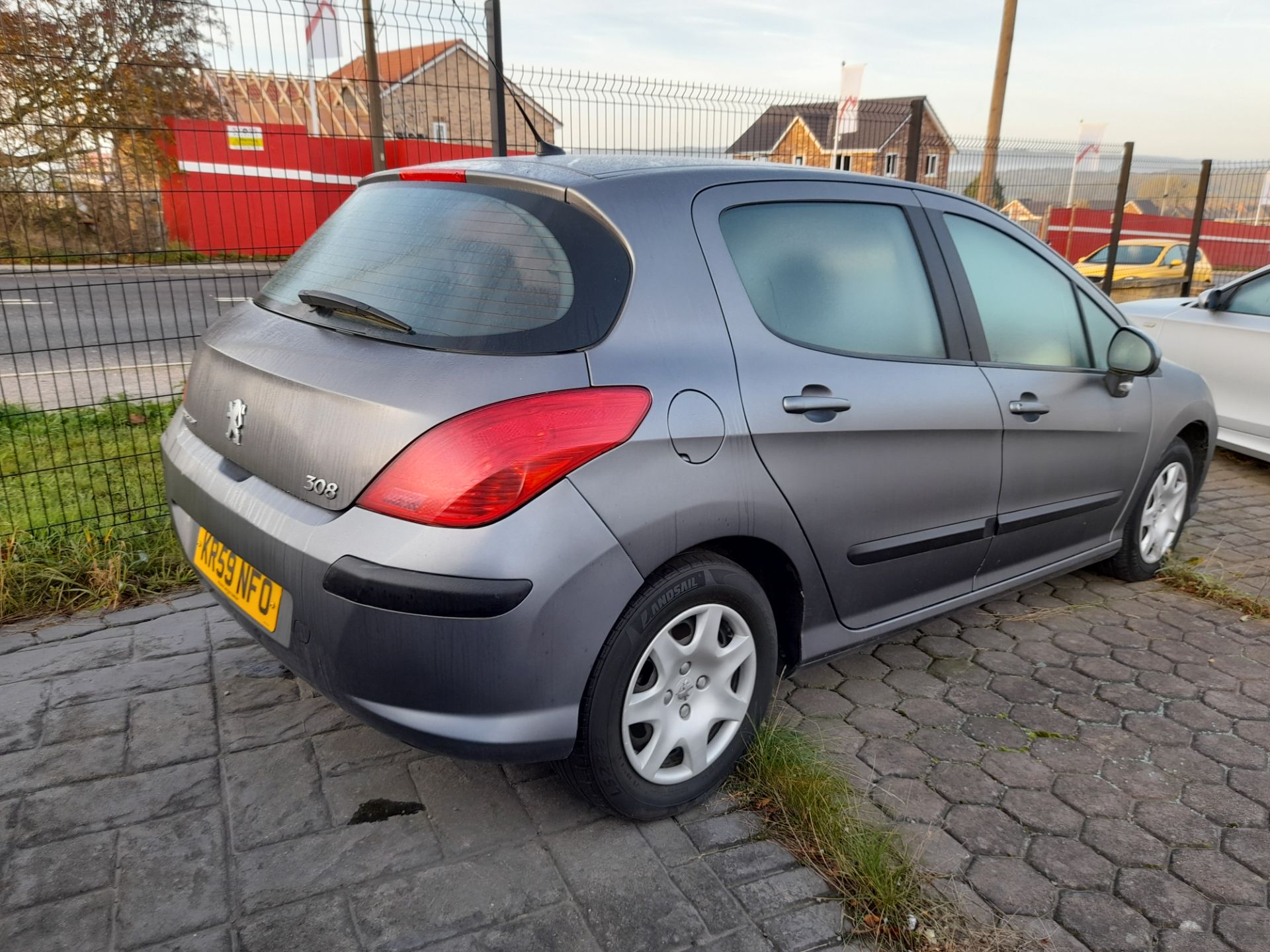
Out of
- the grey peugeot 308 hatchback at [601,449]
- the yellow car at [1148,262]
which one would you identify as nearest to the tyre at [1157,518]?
the grey peugeot 308 hatchback at [601,449]

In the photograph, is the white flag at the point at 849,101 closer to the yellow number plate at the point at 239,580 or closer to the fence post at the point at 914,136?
the fence post at the point at 914,136

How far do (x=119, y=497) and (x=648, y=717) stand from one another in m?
3.45

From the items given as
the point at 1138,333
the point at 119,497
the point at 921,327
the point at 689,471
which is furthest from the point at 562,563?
the point at 119,497

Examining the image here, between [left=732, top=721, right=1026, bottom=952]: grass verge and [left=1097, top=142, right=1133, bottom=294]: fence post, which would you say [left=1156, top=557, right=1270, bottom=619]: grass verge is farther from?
[left=1097, top=142, right=1133, bottom=294]: fence post

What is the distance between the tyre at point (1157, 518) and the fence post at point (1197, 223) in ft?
A: 37.6

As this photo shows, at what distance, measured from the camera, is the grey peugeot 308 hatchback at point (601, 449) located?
2045mm

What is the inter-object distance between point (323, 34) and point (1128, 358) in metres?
5.04

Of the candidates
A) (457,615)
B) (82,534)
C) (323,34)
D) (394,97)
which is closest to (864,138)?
(394,97)

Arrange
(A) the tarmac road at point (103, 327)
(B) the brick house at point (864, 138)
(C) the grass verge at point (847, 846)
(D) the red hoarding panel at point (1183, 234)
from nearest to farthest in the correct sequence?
(C) the grass verge at point (847, 846), (A) the tarmac road at point (103, 327), (B) the brick house at point (864, 138), (D) the red hoarding panel at point (1183, 234)

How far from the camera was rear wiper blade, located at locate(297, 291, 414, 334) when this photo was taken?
89.5 inches

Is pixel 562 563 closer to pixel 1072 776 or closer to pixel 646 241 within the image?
pixel 646 241

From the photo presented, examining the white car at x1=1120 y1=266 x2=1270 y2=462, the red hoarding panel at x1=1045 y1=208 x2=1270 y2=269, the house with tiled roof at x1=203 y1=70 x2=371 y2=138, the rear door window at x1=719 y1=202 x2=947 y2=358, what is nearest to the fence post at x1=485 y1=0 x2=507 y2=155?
the house with tiled roof at x1=203 y1=70 x2=371 y2=138

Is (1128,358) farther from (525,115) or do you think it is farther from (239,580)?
(239,580)

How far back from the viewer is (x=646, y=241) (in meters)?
2.35
